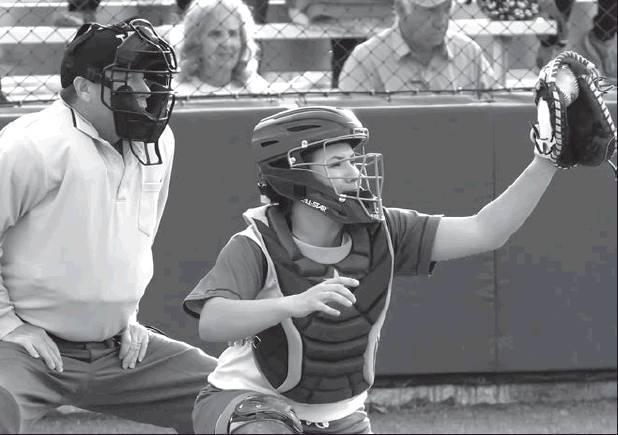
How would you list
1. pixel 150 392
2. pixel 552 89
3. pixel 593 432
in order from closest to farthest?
pixel 552 89 < pixel 150 392 < pixel 593 432

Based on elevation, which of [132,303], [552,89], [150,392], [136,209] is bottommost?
[150,392]

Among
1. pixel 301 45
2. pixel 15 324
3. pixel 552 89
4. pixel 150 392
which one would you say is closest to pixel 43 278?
pixel 15 324

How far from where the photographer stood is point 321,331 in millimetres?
3996

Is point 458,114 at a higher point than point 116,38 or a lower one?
lower

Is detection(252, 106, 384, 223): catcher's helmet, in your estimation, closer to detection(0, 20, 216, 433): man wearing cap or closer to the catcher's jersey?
the catcher's jersey

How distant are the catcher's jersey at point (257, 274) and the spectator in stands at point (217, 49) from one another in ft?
7.89

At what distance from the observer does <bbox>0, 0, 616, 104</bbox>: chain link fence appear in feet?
21.2

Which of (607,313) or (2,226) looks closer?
(2,226)

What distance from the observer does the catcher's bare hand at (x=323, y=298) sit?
3.63 metres

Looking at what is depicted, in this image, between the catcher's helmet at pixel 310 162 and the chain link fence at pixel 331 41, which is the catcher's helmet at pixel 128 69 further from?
the chain link fence at pixel 331 41

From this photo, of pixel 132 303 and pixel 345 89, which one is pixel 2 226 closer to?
pixel 132 303

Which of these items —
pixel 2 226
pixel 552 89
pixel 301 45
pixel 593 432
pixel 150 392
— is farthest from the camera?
pixel 301 45

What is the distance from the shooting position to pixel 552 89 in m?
3.90

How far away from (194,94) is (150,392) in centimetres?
210
